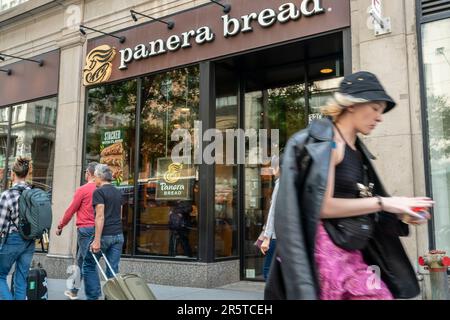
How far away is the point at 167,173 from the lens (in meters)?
9.20

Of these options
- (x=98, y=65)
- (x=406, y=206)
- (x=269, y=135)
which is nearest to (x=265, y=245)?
(x=269, y=135)

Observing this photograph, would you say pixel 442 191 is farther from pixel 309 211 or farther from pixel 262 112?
pixel 309 211

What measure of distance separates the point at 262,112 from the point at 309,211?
7468mm

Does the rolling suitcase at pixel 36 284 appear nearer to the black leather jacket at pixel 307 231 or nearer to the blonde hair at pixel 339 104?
the black leather jacket at pixel 307 231

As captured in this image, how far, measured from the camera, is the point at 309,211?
6.77ft

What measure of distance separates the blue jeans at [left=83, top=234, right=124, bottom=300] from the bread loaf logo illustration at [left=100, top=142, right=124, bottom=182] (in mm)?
3351

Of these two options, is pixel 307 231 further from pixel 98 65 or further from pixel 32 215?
pixel 98 65

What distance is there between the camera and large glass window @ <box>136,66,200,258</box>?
28.8ft

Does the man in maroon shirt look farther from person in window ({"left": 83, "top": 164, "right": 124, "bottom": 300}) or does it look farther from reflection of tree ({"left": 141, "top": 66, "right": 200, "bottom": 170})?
reflection of tree ({"left": 141, "top": 66, "right": 200, "bottom": 170})

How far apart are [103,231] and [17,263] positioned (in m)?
1.19

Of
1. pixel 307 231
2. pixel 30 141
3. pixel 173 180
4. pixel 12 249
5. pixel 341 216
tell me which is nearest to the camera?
pixel 307 231

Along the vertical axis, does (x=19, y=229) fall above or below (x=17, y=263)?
above

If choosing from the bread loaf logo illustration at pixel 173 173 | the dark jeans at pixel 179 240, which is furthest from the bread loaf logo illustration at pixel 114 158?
the dark jeans at pixel 179 240
